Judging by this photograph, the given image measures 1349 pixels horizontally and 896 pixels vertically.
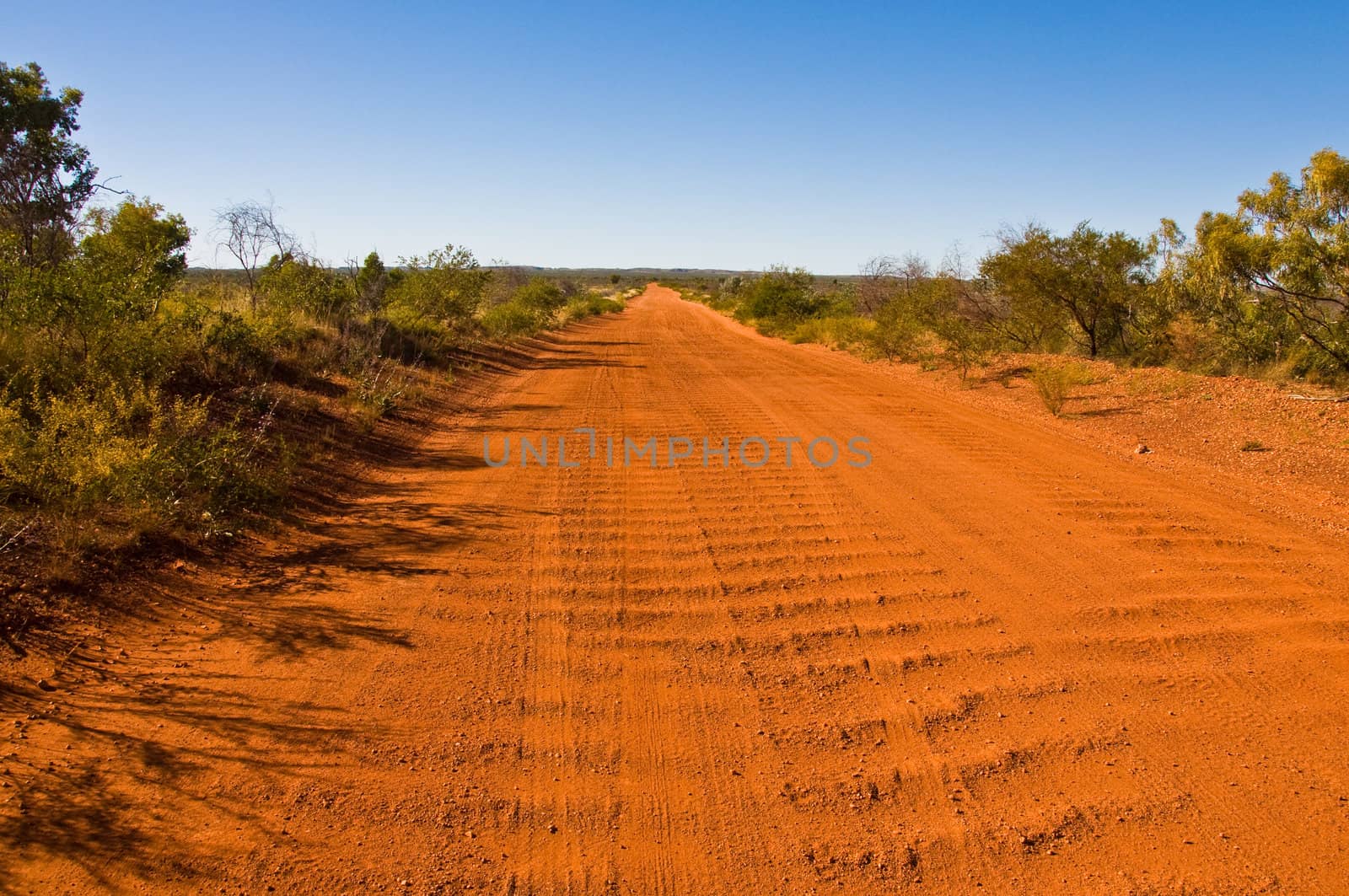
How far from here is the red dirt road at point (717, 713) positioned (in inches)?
122

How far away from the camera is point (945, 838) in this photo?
3275 mm

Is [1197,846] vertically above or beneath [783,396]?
beneath

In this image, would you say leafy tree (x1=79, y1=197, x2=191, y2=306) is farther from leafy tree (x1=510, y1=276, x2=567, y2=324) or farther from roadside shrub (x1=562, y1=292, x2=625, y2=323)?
roadside shrub (x1=562, y1=292, x2=625, y2=323)

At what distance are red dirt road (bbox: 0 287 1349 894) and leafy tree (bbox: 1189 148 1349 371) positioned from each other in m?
7.19

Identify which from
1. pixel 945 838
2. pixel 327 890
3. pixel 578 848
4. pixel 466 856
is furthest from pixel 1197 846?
pixel 327 890

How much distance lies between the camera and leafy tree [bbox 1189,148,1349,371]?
11992 mm

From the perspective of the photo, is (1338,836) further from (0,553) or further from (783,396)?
(783,396)

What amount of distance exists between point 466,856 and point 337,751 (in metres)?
0.95

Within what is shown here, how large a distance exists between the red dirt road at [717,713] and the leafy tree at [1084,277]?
11833 millimetres

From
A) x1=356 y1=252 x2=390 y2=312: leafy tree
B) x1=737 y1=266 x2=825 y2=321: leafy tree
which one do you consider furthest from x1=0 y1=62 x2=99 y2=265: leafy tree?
x1=737 y1=266 x2=825 y2=321: leafy tree

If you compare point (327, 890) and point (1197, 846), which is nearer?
point (327, 890)

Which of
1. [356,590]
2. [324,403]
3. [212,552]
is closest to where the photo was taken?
[356,590]

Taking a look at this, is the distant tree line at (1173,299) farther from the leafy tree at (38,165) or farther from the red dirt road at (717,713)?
the leafy tree at (38,165)

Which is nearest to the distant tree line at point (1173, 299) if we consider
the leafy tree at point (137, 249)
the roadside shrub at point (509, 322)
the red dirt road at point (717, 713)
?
the red dirt road at point (717, 713)
